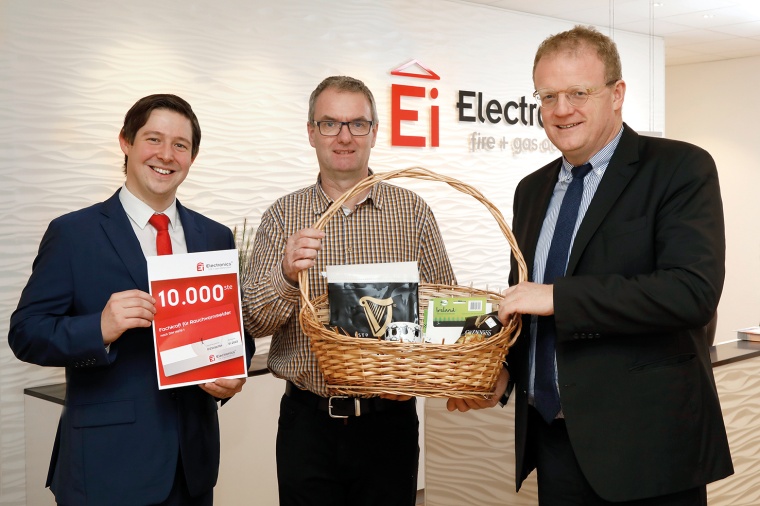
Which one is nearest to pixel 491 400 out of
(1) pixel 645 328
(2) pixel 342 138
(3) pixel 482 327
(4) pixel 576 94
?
(3) pixel 482 327

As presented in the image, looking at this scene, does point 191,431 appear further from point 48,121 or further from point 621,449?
point 48,121

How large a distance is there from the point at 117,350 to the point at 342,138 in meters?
0.94

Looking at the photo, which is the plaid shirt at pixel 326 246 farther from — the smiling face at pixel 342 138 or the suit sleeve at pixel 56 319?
the suit sleeve at pixel 56 319

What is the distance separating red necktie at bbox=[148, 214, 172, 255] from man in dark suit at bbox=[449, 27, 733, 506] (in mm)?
927

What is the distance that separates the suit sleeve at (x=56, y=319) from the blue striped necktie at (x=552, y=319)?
3.65 ft

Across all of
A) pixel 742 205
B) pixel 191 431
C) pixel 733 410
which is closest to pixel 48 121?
pixel 191 431

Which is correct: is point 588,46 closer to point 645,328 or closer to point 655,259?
point 655,259

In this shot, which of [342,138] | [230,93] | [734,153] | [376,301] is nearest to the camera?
[376,301]

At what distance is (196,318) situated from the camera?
195 centimetres

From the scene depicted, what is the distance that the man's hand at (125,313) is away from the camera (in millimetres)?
1840

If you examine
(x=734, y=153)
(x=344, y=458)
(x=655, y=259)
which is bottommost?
(x=344, y=458)

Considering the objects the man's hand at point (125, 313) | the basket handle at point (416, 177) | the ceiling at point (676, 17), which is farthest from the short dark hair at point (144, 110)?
the ceiling at point (676, 17)

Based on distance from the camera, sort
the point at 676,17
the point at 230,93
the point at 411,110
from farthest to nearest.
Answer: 1. the point at 676,17
2. the point at 411,110
3. the point at 230,93

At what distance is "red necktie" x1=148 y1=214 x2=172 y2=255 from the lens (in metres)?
2.07
